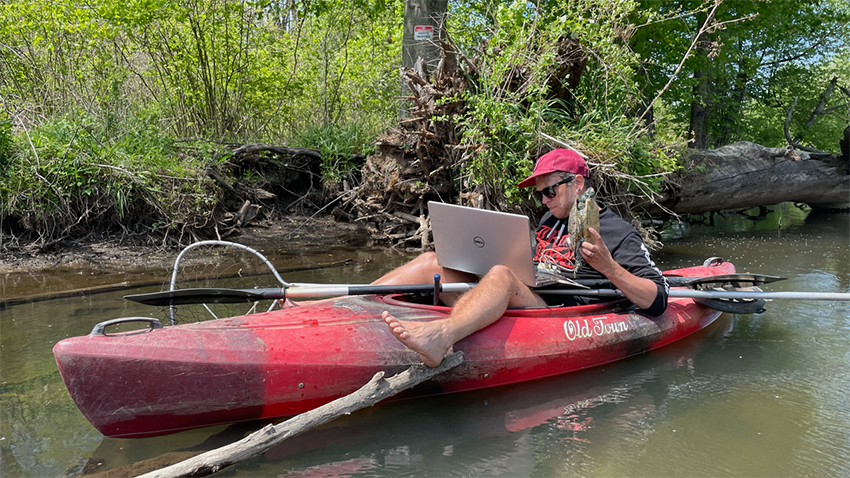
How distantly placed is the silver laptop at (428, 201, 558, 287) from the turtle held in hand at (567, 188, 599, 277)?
0.24 metres

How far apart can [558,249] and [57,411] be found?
2.94 m

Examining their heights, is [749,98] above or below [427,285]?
above

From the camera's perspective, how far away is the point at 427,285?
11.9ft

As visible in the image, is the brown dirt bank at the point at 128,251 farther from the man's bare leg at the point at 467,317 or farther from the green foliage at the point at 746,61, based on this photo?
the green foliage at the point at 746,61

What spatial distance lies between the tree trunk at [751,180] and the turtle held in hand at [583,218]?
5386 mm

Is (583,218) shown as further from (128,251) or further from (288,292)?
(128,251)

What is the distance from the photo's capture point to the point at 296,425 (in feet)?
8.06

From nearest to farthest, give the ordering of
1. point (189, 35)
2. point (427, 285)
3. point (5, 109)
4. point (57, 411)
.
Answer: point (57, 411) < point (427, 285) < point (5, 109) < point (189, 35)

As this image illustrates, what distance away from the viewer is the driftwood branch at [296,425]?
2200 mm

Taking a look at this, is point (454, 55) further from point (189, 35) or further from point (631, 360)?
point (189, 35)

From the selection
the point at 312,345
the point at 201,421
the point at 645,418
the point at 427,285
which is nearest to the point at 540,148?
the point at 427,285

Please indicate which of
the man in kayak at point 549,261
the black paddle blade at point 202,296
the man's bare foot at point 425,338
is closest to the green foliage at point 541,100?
the man in kayak at point 549,261

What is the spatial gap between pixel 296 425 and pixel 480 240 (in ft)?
4.94

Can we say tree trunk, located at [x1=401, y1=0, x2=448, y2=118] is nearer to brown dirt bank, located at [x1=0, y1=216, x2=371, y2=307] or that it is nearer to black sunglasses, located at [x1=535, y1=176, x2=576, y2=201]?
brown dirt bank, located at [x1=0, y1=216, x2=371, y2=307]
